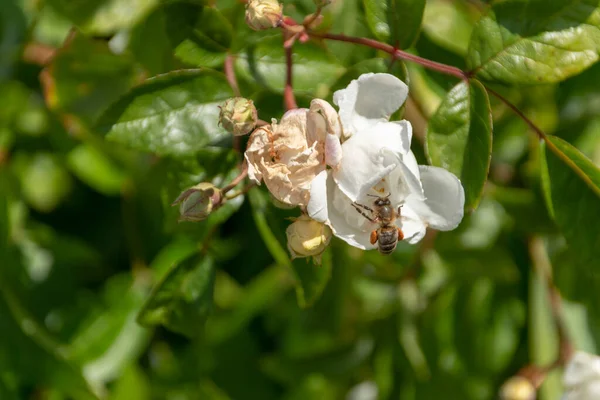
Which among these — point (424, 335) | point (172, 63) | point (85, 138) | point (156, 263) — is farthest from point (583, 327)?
point (85, 138)

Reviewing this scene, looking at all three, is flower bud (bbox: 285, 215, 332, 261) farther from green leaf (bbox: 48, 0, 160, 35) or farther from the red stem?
green leaf (bbox: 48, 0, 160, 35)

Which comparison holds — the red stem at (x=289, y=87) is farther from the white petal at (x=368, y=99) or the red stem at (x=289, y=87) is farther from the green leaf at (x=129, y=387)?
the green leaf at (x=129, y=387)

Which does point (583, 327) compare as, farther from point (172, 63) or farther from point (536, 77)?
point (172, 63)

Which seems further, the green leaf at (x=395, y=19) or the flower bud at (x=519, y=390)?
the flower bud at (x=519, y=390)

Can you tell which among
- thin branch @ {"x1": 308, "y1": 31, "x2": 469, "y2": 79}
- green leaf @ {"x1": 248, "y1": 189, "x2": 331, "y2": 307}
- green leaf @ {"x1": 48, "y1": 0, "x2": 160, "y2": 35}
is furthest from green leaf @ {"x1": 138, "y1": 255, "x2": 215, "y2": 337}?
green leaf @ {"x1": 48, "y1": 0, "x2": 160, "y2": 35}

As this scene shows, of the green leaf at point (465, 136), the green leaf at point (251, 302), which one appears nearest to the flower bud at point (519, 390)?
the green leaf at point (251, 302)

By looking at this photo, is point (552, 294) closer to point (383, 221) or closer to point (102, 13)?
point (383, 221)
